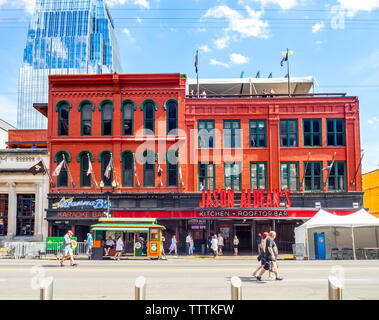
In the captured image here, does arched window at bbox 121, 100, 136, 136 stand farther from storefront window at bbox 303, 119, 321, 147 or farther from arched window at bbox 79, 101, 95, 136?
storefront window at bbox 303, 119, 321, 147

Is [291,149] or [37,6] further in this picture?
[37,6]

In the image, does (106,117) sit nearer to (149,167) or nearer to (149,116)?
(149,116)

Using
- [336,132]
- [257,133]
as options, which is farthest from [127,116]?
[336,132]

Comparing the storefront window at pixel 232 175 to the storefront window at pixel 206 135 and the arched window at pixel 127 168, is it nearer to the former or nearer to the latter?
the storefront window at pixel 206 135

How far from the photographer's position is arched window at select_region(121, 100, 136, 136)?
3509 centimetres

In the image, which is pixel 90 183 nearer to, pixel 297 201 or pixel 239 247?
pixel 239 247

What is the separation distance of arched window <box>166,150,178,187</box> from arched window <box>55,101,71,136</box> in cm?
857

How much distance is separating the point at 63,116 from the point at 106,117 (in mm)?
3547

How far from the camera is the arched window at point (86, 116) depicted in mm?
35219

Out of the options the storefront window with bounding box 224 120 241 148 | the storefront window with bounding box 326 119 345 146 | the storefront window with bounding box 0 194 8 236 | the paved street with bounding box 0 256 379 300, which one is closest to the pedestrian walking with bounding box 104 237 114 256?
the paved street with bounding box 0 256 379 300

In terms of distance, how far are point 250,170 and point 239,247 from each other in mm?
6150

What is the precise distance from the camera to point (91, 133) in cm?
3509

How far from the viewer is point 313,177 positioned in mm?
34500

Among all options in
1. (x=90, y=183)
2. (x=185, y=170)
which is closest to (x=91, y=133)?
(x=90, y=183)
